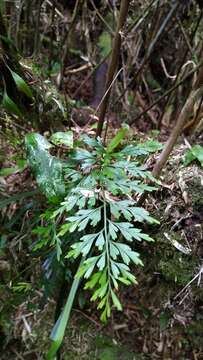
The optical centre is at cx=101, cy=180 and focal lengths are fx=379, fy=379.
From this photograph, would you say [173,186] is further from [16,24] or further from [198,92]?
[16,24]

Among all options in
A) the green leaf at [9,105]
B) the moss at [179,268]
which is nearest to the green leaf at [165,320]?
the moss at [179,268]

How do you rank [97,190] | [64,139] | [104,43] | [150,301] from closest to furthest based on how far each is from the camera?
[97,190] < [64,139] < [150,301] < [104,43]

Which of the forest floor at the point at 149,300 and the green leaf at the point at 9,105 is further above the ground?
the green leaf at the point at 9,105

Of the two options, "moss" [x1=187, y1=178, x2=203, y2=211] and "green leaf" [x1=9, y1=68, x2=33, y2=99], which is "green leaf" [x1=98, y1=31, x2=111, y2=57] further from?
"moss" [x1=187, y1=178, x2=203, y2=211]

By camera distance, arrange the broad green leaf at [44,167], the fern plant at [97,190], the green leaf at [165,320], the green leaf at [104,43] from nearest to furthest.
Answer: the fern plant at [97,190], the broad green leaf at [44,167], the green leaf at [165,320], the green leaf at [104,43]

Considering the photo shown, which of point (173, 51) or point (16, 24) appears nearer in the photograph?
point (16, 24)

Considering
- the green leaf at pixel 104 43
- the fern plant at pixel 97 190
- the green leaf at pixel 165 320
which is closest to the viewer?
the fern plant at pixel 97 190

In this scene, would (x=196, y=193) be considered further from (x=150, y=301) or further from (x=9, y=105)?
(x=9, y=105)

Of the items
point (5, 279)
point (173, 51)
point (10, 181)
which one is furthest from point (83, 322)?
point (173, 51)

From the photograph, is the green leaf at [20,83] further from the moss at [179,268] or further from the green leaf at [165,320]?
the green leaf at [165,320]

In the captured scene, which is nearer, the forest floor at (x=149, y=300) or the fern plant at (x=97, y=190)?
the fern plant at (x=97, y=190)

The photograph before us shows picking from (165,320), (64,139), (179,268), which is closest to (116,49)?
(64,139)
